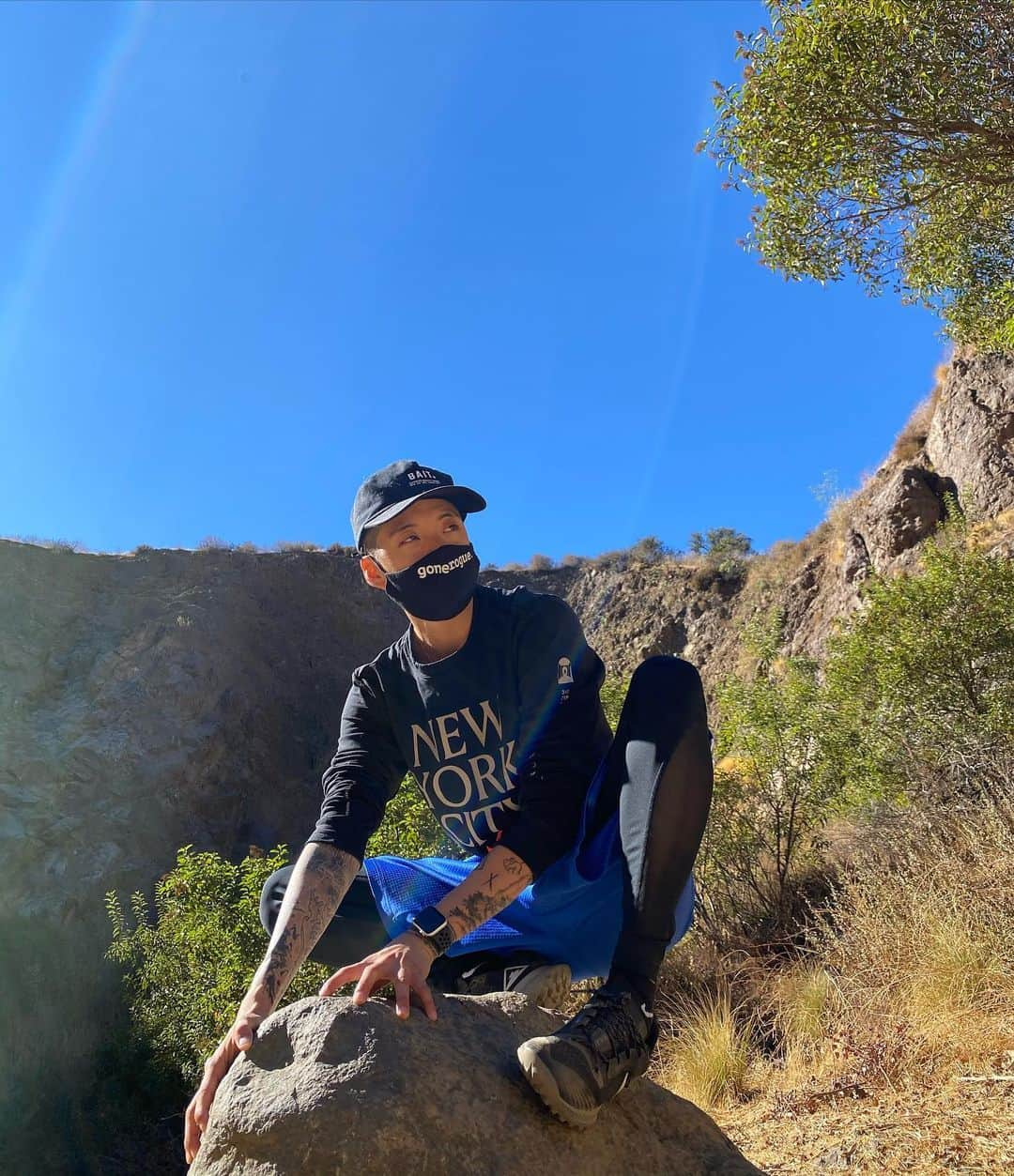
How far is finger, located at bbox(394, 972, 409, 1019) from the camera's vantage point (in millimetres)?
1872

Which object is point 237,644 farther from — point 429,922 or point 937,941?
point 429,922

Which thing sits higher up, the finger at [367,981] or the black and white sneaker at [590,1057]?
the finger at [367,981]

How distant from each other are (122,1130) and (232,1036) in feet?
33.7

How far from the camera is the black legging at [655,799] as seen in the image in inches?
77.2

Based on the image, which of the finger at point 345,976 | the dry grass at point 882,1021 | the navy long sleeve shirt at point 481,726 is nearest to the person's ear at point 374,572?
the navy long sleeve shirt at point 481,726

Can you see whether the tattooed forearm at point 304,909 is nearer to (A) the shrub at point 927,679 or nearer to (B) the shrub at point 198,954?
(A) the shrub at point 927,679

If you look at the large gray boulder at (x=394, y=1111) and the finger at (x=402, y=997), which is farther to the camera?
the finger at (x=402, y=997)

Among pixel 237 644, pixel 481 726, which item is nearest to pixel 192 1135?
pixel 481 726

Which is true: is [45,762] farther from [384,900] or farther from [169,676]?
[384,900]

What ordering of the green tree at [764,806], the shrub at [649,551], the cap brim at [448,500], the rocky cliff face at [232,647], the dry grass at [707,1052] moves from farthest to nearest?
1. the shrub at [649,551]
2. the rocky cliff face at [232,647]
3. the green tree at [764,806]
4. the dry grass at [707,1052]
5. the cap brim at [448,500]

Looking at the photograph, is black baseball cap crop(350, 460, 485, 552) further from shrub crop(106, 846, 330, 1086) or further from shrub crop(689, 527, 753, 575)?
shrub crop(689, 527, 753, 575)

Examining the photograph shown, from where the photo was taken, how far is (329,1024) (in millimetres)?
1829

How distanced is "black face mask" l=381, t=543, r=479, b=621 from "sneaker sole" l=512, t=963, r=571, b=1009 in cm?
104

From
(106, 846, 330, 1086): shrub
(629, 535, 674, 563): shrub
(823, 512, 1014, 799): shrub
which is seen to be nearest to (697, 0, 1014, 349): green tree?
(823, 512, 1014, 799): shrub
